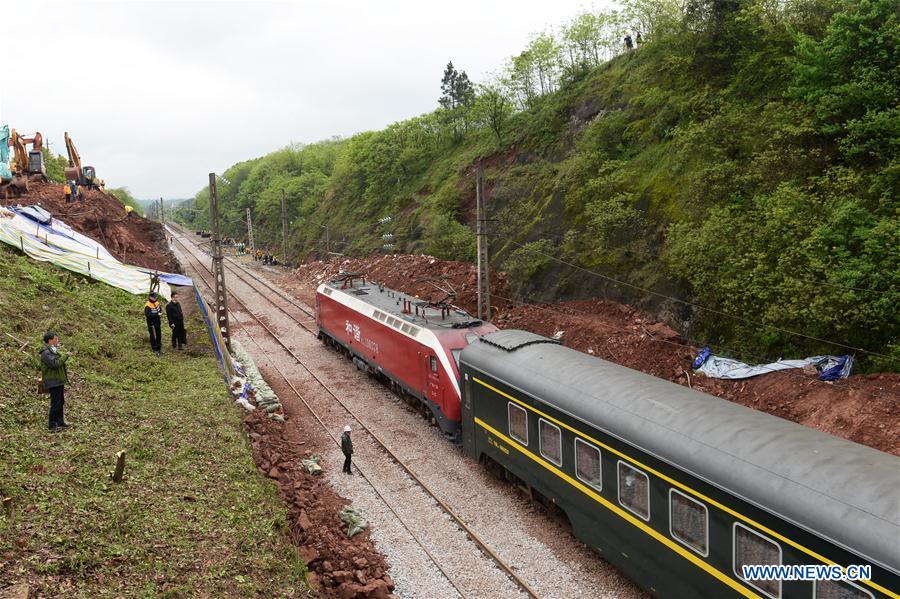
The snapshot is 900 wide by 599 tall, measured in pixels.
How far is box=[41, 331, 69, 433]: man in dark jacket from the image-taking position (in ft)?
35.3

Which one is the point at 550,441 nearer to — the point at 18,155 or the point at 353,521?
the point at 353,521

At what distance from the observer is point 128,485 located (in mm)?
9758

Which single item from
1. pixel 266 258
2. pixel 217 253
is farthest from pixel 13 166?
pixel 217 253

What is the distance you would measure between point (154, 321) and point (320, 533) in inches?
417

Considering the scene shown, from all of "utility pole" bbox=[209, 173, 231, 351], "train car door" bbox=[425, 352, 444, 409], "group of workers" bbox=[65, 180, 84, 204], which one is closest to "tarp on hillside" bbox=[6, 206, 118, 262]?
"utility pole" bbox=[209, 173, 231, 351]

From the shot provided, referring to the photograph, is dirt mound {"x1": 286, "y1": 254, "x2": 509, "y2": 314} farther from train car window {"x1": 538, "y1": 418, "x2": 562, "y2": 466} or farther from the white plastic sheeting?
the white plastic sheeting

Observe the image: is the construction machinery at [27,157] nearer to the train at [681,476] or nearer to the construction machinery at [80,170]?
the construction machinery at [80,170]

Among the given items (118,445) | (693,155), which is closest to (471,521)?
(118,445)

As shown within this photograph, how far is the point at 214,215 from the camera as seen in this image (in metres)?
20.8

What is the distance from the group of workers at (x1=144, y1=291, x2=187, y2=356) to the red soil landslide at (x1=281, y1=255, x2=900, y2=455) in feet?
45.0

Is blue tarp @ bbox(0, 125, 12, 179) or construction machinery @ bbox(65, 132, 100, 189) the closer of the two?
blue tarp @ bbox(0, 125, 12, 179)

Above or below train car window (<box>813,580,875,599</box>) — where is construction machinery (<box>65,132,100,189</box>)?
above

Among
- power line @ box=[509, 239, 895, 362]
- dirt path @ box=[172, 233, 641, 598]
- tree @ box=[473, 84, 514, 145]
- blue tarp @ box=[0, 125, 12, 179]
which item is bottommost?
dirt path @ box=[172, 233, 641, 598]

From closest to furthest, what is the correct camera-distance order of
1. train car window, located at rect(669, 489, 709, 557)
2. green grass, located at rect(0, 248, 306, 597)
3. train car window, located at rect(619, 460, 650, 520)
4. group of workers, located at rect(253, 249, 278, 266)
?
green grass, located at rect(0, 248, 306, 597) → train car window, located at rect(669, 489, 709, 557) → train car window, located at rect(619, 460, 650, 520) → group of workers, located at rect(253, 249, 278, 266)
